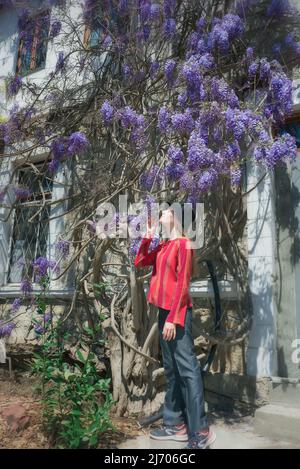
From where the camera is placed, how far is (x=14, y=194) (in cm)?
696

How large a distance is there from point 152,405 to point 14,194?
399 cm

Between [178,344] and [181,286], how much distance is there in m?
0.46

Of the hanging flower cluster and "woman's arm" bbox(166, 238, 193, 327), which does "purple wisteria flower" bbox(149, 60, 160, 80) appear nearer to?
the hanging flower cluster

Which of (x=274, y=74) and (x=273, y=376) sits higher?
(x=274, y=74)

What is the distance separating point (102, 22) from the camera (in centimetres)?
646

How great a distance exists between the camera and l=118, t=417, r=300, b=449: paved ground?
3523mm

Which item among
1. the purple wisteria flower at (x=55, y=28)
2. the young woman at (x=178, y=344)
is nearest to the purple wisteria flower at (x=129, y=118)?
the young woman at (x=178, y=344)

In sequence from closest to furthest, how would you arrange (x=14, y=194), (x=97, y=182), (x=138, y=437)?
1. (x=138, y=437)
2. (x=97, y=182)
3. (x=14, y=194)

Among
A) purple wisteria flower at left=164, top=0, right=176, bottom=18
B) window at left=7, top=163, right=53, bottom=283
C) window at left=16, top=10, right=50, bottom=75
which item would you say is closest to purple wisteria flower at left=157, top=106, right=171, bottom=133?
purple wisteria flower at left=164, top=0, right=176, bottom=18

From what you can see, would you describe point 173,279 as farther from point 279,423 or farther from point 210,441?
point 279,423

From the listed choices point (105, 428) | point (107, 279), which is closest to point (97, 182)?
point (107, 279)

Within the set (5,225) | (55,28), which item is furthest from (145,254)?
(55,28)

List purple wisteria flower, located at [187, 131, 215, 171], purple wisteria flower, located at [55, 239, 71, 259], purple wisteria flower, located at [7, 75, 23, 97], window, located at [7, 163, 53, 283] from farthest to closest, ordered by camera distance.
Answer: window, located at [7, 163, 53, 283] < purple wisteria flower, located at [7, 75, 23, 97] < purple wisteria flower, located at [55, 239, 71, 259] < purple wisteria flower, located at [187, 131, 215, 171]

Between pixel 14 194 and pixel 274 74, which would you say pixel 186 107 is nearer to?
pixel 274 74
